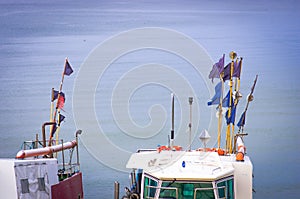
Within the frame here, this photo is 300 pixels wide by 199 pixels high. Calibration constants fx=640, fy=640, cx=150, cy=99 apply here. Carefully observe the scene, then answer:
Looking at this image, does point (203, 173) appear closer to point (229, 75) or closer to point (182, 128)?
point (229, 75)

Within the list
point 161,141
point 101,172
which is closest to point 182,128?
point 161,141

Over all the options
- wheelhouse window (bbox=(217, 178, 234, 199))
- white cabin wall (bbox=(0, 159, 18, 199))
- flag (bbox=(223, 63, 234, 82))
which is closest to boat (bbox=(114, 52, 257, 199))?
wheelhouse window (bbox=(217, 178, 234, 199))

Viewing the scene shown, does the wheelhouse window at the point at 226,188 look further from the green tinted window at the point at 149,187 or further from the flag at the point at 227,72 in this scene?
the flag at the point at 227,72

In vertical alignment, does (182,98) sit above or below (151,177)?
above

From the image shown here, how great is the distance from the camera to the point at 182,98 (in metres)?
10.2

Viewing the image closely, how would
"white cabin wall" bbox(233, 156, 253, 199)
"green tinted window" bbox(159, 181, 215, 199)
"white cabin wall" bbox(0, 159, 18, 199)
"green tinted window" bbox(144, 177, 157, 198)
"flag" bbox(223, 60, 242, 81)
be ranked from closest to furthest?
"green tinted window" bbox(159, 181, 215, 199) → "green tinted window" bbox(144, 177, 157, 198) → "white cabin wall" bbox(233, 156, 253, 199) → "white cabin wall" bbox(0, 159, 18, 199) → "flag" bbox(223, 60, 242, 81)

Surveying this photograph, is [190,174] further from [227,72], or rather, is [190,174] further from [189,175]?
[227,72]

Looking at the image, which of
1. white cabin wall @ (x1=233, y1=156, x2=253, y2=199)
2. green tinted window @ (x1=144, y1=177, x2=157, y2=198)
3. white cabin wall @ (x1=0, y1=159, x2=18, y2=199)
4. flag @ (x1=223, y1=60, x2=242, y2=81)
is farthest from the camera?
flag @ (x1=223, y1=60, x2=242, y2=81)

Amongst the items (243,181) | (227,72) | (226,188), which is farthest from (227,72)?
(226,188)

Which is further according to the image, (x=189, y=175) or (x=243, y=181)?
(x=243, y=181)

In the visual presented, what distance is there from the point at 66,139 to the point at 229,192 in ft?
18.1

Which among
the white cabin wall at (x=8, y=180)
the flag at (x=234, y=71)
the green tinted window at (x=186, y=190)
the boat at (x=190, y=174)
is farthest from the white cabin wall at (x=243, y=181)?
the white cabin wall at (x=8, y=180)

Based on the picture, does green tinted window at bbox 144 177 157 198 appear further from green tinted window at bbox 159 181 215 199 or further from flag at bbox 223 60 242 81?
flag at bbox 223 60 242 81

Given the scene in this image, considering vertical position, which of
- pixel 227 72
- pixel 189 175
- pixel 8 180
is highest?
pixel 227 72
